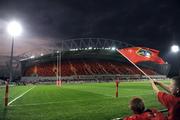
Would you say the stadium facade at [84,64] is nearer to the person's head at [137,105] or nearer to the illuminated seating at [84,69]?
the illuminated seating at [84,69]

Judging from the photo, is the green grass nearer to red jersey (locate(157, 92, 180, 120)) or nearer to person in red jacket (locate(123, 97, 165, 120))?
person in red jacket (locate(123, 97, 165, 120))

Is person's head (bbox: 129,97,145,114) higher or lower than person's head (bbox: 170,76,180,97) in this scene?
lower

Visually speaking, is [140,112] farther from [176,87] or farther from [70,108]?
[70,108]

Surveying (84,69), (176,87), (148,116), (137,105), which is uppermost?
(84,69)

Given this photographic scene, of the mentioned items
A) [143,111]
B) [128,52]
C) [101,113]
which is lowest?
[101,113]

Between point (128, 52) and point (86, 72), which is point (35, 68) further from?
point (128, 52)

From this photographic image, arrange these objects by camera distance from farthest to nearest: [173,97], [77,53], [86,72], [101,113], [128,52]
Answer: [77,53] → [86,72] → [101,113] → [128,52] → [173,97]

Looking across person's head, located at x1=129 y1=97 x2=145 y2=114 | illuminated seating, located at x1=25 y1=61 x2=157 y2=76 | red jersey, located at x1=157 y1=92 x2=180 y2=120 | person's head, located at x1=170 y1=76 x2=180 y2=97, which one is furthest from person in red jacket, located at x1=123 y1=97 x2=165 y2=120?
illuminated seating, located at x1=25 y1=61 x2=157 y2=76

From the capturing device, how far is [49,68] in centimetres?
11556

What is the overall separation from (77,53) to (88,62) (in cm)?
676

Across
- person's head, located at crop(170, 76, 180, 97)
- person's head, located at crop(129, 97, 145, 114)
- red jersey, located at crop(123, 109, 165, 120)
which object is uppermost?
person's head, located at crop(170, 76, 180, 97)

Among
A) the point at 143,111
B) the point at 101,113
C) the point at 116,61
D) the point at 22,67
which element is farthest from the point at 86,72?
the point at 143,111

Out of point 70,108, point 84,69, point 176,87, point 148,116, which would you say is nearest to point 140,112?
point 148,116

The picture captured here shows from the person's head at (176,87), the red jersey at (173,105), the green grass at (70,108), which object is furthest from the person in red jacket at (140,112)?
the green grass at (70,108)
